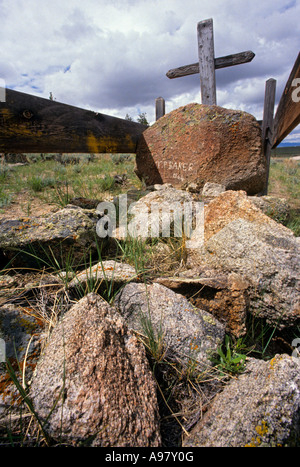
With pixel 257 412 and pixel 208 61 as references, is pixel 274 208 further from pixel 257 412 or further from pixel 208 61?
pixel 208 61

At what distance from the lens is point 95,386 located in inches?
40.1

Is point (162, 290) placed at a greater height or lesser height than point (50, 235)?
lesser

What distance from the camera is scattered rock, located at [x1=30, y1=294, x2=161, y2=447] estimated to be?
3.04ft

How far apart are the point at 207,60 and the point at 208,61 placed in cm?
3

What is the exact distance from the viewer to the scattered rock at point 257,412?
3.18 ft

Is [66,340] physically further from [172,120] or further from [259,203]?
[172,120]

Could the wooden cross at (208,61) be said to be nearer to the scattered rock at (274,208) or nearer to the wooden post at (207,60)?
the wooden post at (207,60)

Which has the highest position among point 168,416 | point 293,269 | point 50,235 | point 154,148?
point 154,148

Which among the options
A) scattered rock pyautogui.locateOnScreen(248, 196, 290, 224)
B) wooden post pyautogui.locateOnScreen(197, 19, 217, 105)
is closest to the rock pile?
scattered rock pyautogui.locateOnScreen(248, 196, 290, 224)

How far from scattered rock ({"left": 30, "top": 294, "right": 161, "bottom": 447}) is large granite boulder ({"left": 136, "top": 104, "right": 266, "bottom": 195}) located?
9.04 feet

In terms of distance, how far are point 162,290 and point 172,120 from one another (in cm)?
307

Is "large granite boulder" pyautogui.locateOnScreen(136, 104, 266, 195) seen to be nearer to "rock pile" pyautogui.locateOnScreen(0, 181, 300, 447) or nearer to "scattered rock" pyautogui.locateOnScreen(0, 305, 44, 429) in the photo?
"rock pile" pyautogui.locateOnScreen(0, 181, 300, 447)
